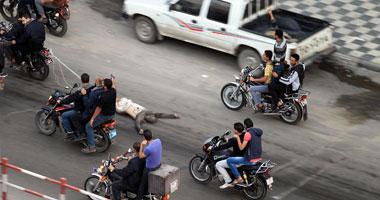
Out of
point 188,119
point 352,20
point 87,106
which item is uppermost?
point 352,20

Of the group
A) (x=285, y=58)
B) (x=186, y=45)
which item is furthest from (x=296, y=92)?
(x=186, y=45)

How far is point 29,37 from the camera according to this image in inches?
504

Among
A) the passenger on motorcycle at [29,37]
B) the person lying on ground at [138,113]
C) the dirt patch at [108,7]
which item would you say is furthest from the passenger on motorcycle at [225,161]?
the dirt patch at [108,7]

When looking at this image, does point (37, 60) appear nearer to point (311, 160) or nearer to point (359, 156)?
point (311, 160)

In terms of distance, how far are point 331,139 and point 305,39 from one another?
306cm

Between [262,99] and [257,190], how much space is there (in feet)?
10.7

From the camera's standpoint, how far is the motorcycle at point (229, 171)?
31.6 feet

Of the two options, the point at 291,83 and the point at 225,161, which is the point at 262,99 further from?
the point at 225,161

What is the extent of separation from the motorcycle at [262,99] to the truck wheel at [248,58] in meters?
1.15

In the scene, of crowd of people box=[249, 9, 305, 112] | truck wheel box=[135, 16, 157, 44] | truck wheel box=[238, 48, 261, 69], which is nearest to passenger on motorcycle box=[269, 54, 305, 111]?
crowd of people box=[249, 9, 305, 112]

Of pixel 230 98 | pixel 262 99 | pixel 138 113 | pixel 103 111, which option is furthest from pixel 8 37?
pixel 262 99

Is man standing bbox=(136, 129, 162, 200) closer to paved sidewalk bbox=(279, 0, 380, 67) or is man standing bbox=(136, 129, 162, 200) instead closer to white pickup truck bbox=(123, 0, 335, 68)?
white pickup truck bbox=(123, 0, 335, 68)

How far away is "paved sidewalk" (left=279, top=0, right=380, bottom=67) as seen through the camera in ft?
53.3

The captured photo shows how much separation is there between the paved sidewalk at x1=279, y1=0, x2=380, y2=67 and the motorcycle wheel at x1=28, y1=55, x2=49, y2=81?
8270 mm
